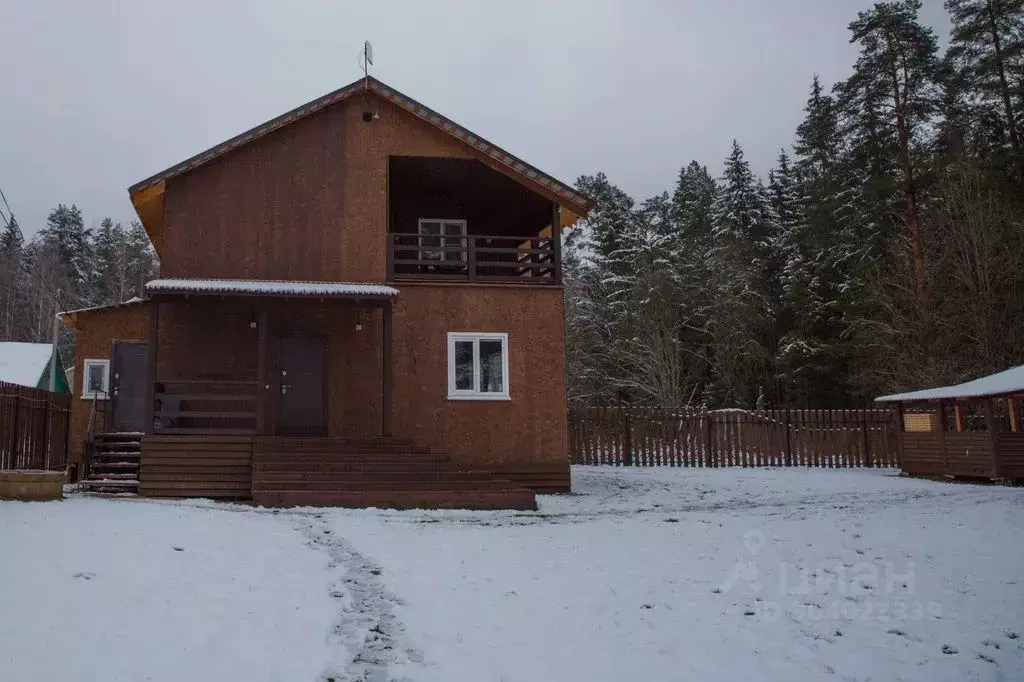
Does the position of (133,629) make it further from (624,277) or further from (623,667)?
(624,277)

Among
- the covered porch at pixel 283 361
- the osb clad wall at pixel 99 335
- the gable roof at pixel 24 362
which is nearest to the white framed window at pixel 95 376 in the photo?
the osb clad wall at pixel 99 335

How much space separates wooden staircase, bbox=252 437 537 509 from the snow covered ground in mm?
1927

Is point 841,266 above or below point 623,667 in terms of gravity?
above

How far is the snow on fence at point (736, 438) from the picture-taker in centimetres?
2266

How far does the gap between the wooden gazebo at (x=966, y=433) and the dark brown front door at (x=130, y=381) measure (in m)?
19.1

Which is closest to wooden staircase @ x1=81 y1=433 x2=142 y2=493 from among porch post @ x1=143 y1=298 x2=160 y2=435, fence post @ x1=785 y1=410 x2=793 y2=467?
porch post @ x1=143 y1=298 x2=160 y2=435

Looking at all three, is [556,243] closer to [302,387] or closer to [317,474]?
[302,387]

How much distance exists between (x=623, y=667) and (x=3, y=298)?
189 feet

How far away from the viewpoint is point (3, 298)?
5169cm

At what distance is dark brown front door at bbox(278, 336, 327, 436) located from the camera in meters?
16.0

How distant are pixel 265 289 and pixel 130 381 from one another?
8.56 m

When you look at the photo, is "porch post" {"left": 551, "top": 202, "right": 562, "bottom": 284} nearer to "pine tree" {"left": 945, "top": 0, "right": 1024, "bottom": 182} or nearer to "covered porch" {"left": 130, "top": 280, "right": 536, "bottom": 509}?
"covered porch" {"left": 130, "top": 280, "right": 536, "bottom": 509}

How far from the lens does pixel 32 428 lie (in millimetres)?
12938

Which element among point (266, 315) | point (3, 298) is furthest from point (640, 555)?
point (3, 298)
